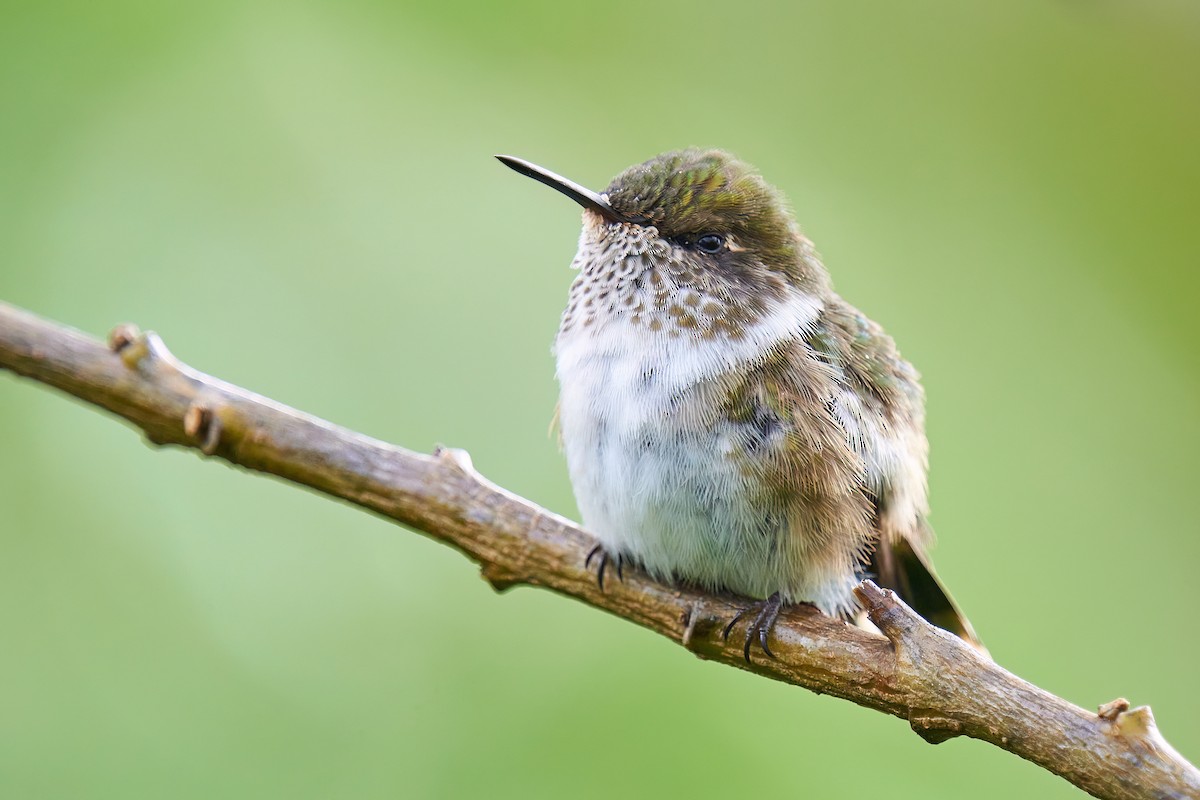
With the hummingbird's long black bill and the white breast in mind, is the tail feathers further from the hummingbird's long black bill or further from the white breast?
the hummingbird's long black bill

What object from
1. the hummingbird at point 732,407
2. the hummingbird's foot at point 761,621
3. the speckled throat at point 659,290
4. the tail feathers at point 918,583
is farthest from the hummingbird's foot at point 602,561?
the tail feathers at point 918,583

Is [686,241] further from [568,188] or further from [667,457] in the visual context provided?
[667,457]

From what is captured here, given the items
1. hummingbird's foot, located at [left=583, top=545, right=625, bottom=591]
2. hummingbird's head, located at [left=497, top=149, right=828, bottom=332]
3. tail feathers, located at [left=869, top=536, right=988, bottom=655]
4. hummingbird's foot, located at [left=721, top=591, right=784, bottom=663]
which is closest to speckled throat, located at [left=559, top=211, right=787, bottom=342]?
hummingbird's head, located at [left=497, top=149, right=828, bottom=332]

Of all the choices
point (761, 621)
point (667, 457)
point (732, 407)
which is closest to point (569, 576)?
point (667, 457)

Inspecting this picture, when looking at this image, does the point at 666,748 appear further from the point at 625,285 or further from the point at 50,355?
the point at 50,355

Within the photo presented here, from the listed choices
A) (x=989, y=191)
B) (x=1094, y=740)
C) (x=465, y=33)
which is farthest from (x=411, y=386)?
(x=1094, y=740)

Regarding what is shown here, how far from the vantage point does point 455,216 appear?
674 centimetres

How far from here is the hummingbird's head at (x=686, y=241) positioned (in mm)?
3686

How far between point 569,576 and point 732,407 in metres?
0.75

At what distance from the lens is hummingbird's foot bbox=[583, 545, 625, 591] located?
3400mm

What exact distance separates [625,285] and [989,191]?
397 cm

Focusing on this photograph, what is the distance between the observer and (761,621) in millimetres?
3281

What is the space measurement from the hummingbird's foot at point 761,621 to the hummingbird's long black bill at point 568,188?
1434mm

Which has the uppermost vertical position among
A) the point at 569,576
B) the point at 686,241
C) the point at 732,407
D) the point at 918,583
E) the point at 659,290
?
the point at 686,241
